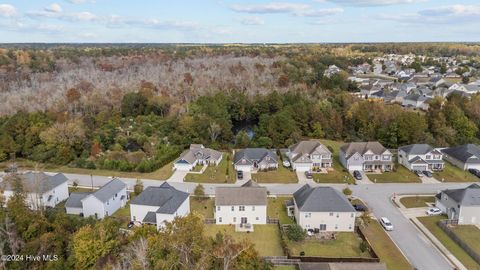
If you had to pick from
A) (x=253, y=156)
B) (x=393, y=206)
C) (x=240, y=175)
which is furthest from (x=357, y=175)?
(x=240, y=175)

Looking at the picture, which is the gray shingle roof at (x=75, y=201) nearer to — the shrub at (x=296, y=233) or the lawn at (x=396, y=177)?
the shrub at (x=296, y=233)

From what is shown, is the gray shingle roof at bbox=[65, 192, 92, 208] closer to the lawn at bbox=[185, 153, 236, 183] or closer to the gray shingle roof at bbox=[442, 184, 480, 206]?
the lawn at bbox=[185, 153, 236, 183]

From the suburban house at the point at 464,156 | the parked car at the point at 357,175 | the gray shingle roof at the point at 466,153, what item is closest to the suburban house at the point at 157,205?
the parked car at the point at 357,175

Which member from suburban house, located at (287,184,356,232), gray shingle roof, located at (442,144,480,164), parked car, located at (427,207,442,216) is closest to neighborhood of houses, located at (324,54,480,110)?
gray shingle roof, located at (442,144,480,164)

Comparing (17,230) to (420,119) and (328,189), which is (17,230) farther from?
(420,119)

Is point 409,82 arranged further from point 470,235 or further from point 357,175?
point 470,235
